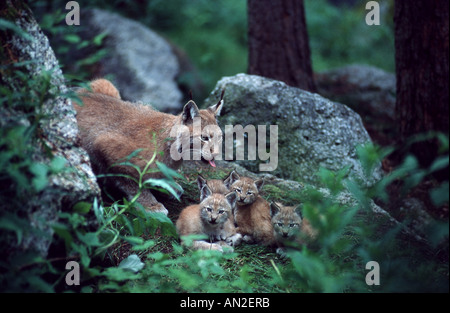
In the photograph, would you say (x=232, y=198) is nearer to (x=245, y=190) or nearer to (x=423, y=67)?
(x=245, y=190)

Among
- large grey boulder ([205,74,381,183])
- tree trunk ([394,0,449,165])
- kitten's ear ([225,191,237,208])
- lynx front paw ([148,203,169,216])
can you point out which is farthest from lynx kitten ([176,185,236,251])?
tree trunk ([394,0,449,165])

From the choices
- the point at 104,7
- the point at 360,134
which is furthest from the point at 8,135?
the point at 104,7

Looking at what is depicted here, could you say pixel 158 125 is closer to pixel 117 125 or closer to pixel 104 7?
pixel 117 125

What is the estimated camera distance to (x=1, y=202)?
3.14 metres

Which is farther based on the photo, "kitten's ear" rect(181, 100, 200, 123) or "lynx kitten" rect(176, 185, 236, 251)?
"kitten's ear" rect(181, 100, 200, 123)

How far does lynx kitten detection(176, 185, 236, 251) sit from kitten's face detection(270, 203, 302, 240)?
1.61 ft

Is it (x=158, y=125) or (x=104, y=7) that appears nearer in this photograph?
(x=158, y=125)

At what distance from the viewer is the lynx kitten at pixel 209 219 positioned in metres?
4.61

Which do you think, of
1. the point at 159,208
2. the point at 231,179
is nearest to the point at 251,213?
the point at 231,179

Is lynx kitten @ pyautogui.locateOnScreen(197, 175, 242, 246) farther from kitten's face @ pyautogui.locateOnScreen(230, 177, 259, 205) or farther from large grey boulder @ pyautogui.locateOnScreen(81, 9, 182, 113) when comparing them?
large grey boulder @ pyautogui.locateOnScreen(81, 9, 182, 113)

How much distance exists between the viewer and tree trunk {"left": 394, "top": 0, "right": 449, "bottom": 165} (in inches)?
236

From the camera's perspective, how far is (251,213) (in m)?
5.01

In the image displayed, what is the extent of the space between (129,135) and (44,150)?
5.78ft
